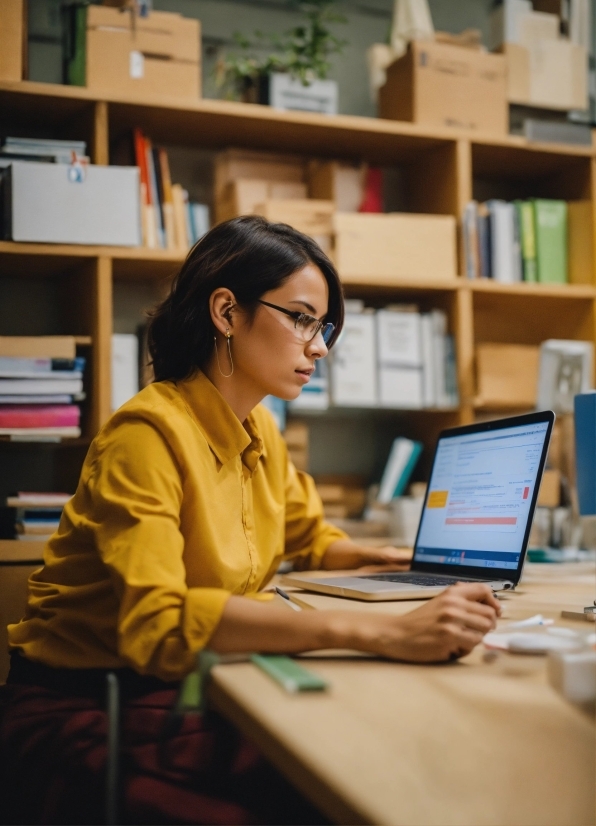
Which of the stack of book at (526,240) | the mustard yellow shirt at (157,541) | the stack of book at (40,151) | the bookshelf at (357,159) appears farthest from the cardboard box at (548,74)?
the mustard yellow shirt at (157,541)

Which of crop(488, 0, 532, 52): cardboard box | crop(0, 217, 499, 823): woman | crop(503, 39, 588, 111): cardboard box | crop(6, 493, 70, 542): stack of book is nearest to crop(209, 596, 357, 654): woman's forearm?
crop(0, 217, 499, 823): woman

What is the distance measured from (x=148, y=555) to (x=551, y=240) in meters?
2.39

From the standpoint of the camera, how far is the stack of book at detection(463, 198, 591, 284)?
2.91m

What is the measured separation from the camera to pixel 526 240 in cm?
298

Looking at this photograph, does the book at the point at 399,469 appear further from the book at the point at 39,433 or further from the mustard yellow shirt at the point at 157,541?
the mustard yellow shirt at the point at 157,541

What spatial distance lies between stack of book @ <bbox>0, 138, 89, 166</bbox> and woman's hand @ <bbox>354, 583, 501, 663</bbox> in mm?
1934

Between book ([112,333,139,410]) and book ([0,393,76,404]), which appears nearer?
book ([0,393,76,404])

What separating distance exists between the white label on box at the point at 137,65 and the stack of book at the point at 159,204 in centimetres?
16

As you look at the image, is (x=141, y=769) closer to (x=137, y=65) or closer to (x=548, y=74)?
(x=137, y=65)

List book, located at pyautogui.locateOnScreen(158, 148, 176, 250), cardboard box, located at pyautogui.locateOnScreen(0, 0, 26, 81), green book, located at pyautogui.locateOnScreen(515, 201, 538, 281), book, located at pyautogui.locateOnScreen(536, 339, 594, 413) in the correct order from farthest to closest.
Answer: green book, located at pyautogui.locateOnScreen(515, 201, 538, 281)
book, located at pyautogui.locateOnScreen(536, 339, 594, 413)
book, located at pyautogui.locateOnScreen(158, 148, 176, 250)
cardboard box, located at pyautogui.locateOnScreen(0, 0, 26, 81)

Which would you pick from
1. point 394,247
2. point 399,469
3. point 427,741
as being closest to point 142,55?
point 394,247

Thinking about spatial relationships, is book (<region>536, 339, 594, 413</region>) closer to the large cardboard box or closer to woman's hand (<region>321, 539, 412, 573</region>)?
the large cardboard box

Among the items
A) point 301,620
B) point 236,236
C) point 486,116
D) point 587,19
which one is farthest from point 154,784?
point 587,19

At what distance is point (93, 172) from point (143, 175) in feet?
0.65
